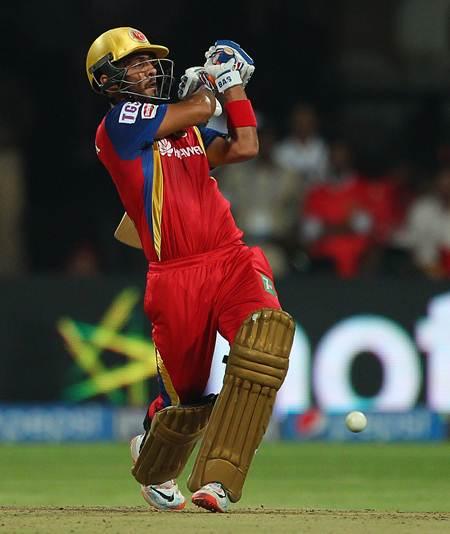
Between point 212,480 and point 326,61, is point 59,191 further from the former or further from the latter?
point 212,480

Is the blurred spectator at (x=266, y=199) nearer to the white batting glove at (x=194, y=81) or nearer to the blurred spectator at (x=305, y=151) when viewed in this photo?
the blurred spectator at (x=305, y=151)

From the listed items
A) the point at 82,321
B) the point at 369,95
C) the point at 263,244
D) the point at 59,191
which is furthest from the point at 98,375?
the point at 369,95

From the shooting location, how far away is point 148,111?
209 inches

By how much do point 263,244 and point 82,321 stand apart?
1.34m

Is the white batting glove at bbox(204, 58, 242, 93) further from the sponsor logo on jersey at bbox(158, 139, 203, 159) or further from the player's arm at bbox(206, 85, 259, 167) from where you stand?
the sponsor logo on jersey at bbox(158, 139, 203, 159)

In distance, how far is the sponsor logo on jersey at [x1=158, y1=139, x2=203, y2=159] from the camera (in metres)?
5.42

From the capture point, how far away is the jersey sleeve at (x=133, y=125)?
5.28m

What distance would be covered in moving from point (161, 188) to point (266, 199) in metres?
4.87

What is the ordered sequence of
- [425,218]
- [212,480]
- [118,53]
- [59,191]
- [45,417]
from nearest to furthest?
[212,480] < [118,53] < [45,417] < [425,218] < [59,191]

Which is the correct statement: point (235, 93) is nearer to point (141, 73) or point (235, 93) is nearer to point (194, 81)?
point (194, 81)

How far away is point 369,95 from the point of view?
12.1m

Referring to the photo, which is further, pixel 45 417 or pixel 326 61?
pixel 326 61

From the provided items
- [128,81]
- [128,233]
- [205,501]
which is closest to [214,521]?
[205,501]

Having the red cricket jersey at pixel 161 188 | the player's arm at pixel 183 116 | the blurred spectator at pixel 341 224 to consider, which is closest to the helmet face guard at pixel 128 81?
the red cricket jersey at pixel 161 188
